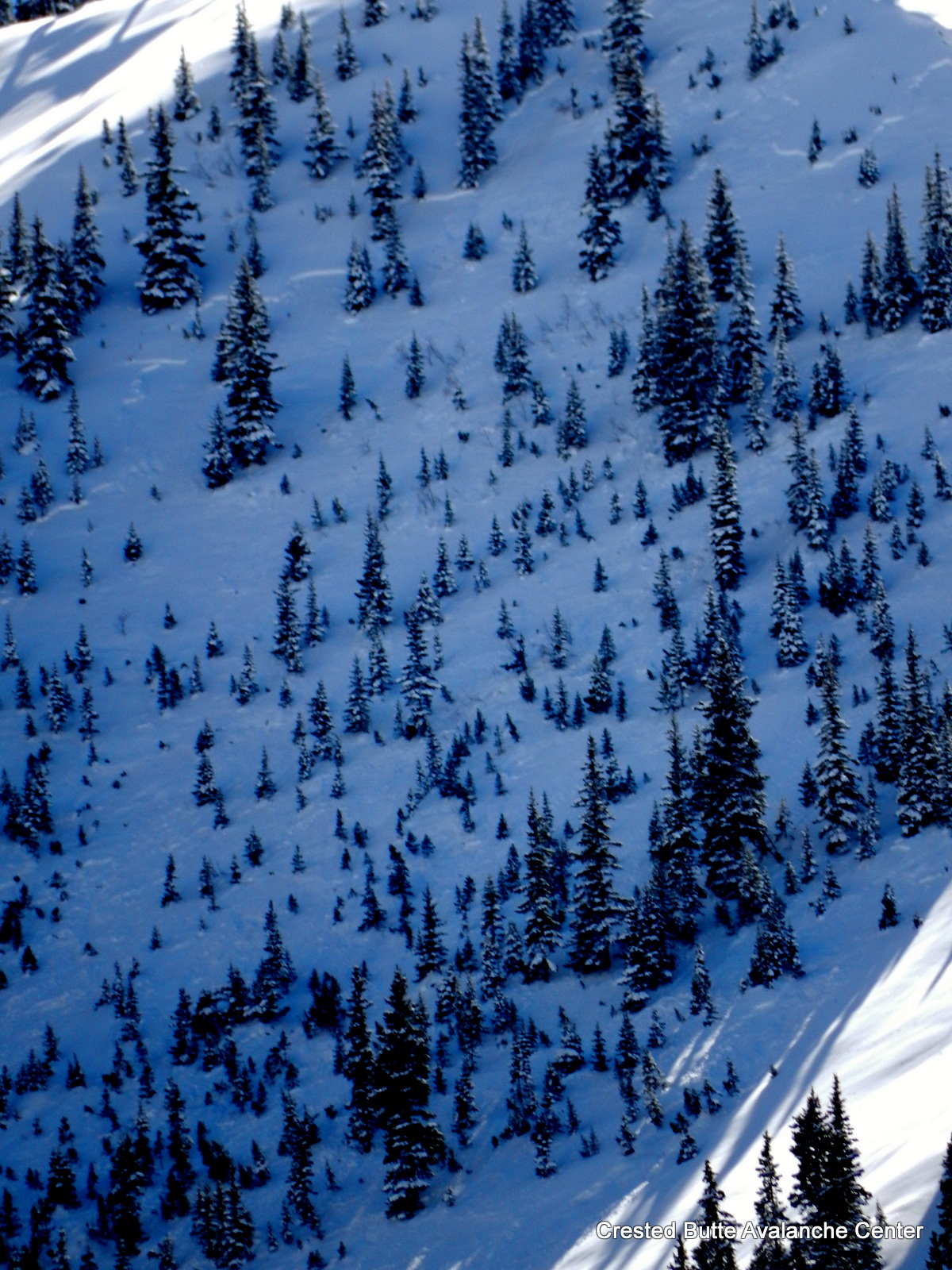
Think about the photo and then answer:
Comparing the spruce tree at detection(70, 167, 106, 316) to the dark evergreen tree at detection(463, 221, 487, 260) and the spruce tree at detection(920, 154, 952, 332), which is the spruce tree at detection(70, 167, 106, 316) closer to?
the dark evergreen tree at detection(463, 221, 487, 260)

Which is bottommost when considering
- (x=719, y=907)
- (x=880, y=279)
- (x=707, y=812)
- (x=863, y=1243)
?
(x=719, y=907)

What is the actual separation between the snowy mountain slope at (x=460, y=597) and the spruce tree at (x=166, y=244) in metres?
1.33

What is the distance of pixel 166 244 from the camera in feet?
239

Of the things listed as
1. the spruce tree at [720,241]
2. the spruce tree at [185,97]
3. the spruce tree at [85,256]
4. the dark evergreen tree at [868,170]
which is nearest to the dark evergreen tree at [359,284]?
the spruce tree at [85,256]

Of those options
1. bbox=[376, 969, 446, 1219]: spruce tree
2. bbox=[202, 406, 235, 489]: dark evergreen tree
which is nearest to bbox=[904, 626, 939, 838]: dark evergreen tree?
bbox=[376, 969, 446, 1219]: spruce tree

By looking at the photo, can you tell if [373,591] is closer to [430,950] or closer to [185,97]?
[430,950]

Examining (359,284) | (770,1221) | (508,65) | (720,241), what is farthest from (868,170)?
(770,1221)

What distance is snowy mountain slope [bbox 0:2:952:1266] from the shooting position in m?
25.0

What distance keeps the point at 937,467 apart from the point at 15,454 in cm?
4391

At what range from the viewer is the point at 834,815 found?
104ft

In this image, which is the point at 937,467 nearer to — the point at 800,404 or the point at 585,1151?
the point at 800,404

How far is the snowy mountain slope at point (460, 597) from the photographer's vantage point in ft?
82.1

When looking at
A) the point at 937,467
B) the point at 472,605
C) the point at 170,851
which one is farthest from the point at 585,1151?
the point at 937,467

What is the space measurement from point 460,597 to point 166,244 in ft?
125
